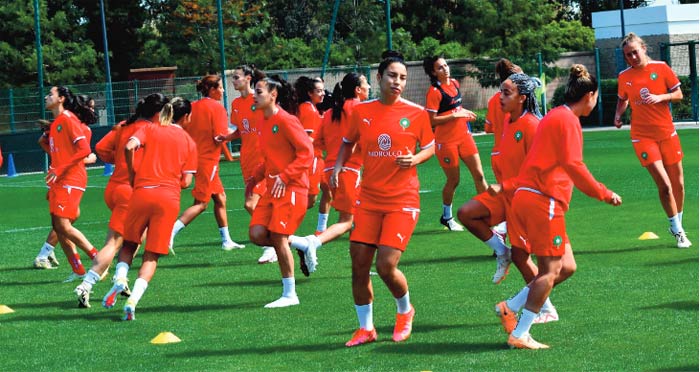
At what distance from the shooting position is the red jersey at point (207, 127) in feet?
47.3

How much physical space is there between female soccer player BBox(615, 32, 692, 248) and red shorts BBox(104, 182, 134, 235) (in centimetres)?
521

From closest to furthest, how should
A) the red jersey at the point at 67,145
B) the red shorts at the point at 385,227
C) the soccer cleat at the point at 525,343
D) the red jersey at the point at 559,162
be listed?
the red jersey at the point at 559,162
the soccer cleat at the point at 525,343
the red shorts at the point at 385,227
the red jersey at the point at 67,145

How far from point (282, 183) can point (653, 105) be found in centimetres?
470

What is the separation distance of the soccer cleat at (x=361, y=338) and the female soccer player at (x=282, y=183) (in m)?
1.84

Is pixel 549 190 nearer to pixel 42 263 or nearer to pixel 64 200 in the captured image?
pixel 64 200

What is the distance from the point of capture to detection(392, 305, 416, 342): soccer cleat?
29.0 feet

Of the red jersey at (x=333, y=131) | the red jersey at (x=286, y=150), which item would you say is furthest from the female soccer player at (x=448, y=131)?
the red jersey at (x=286, y=150)

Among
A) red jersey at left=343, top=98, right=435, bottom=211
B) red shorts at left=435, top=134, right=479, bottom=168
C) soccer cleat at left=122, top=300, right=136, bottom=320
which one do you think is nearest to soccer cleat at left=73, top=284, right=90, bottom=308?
soccer cleat at left=122, top=300, right=136, bottom=320

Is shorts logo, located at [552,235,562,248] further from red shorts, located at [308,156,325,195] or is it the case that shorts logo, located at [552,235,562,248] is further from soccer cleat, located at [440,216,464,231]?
soccer cleat, located at [440,216,464,231]

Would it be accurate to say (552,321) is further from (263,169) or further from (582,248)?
(582,248)

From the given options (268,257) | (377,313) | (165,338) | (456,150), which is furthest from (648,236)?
(165,338)

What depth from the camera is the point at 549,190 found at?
812 centimetres

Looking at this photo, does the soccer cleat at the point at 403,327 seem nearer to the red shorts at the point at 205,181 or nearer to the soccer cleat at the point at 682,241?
the soccer cleat at the point at 682,241

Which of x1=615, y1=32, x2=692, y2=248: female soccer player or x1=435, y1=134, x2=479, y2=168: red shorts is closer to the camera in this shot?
x1=615, y1=32, x2=692, y2=248: female soccer player
